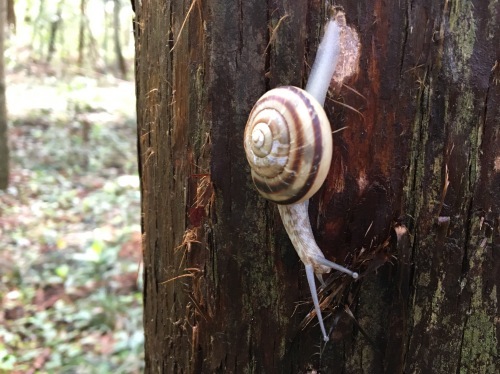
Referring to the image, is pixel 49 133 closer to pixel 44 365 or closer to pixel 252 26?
pixel 44 365

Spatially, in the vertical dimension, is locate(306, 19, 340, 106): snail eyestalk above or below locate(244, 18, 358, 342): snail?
above

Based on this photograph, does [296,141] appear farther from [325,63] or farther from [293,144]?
[325,63]

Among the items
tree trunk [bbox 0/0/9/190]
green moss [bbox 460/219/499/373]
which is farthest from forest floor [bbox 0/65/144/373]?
green moss [bbox 460/219/499/373]

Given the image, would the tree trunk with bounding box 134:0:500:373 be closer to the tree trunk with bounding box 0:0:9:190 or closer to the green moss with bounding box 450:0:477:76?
the green moss with bounding box 450:0:477:76

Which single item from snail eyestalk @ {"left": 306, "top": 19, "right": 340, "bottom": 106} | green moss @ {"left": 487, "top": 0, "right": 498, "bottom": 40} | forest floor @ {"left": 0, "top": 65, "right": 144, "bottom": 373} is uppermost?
green moss @ {"left": 487, "top": 0, "right": 498, "bottom": 40}

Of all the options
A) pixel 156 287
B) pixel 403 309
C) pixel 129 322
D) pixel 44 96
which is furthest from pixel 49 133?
pixel 403 309

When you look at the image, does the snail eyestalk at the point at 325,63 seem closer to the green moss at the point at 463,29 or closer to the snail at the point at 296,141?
the snail at the point at 296,141
